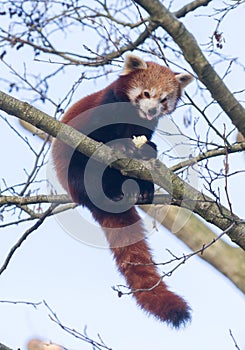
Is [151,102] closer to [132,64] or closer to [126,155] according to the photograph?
[132,64]

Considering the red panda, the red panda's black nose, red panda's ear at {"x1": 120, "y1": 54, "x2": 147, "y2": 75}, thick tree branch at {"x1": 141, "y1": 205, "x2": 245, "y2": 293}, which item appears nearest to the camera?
the red panda

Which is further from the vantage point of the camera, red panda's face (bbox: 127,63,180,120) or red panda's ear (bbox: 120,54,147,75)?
red panda's ear (bbox: 120,54,147,75)

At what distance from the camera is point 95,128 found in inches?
207

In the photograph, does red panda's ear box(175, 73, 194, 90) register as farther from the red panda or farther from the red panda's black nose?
the red panda's black nose

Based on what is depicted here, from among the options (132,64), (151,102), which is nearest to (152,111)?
(151,102)

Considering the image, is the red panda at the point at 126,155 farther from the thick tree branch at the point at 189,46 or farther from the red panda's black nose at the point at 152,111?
the thick tree branch at the point at 189,46

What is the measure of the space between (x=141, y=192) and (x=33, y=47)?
7.10 ft

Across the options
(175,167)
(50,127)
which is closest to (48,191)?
(175,167)

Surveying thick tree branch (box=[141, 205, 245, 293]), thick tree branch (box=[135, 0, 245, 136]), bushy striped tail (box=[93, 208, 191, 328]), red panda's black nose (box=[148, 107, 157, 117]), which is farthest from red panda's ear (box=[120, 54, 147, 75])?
thick tree branch (box=[141, 205, 245, 293])

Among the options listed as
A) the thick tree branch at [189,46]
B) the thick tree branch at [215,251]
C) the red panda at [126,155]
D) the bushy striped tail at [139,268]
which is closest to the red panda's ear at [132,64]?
the red panda at [126,155]

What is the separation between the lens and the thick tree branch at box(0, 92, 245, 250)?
4.00 meters

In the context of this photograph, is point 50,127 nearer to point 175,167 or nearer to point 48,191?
point 175,167

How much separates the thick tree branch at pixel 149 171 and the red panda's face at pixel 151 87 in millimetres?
1403

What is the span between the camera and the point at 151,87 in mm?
5594
